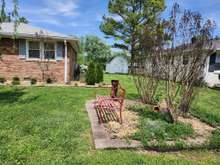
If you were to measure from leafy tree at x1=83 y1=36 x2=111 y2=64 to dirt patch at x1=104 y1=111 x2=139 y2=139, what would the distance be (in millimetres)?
43978

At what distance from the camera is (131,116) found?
228 inches

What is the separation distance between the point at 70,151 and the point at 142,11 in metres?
24.5

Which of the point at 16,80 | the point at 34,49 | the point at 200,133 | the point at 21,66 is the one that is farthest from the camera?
the point at 34,49

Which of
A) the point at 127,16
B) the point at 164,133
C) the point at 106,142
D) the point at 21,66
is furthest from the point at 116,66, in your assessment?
the point at 106,142

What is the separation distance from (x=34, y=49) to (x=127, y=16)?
15.7 meters

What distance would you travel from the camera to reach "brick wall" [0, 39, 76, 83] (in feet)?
40.2

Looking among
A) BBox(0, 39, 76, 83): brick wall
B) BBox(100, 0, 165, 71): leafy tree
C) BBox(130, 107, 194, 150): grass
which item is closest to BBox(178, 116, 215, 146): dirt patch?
BBox(130, 107, 194, 150): grass

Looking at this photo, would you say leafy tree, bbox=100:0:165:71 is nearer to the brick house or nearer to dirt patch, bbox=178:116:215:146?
the brick house

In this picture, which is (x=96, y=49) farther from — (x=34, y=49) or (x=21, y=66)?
(x=21, y=66)

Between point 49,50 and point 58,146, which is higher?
point 49,50

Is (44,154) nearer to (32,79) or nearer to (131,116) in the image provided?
(131,116)

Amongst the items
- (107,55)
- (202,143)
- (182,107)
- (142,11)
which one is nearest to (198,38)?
(182,107)

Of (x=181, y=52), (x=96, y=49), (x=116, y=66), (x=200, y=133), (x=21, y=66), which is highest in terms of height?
(x=96, y=49)

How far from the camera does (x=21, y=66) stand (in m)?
12.4
